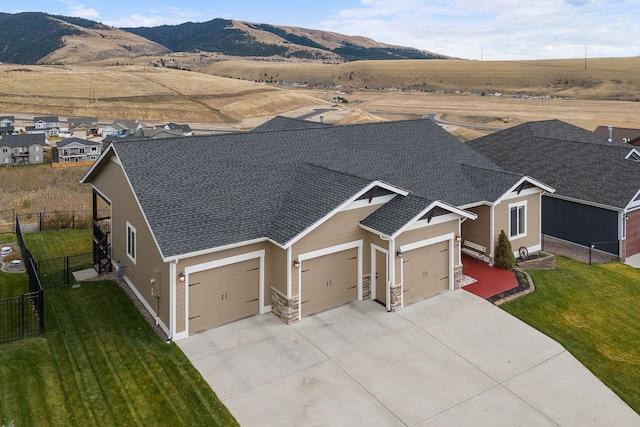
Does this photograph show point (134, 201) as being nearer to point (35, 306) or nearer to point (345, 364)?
point (35, 306)

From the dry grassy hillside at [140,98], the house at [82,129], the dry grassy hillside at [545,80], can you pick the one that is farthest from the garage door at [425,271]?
the dry grassy hillside at [545,80]

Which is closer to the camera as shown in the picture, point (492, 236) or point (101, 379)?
point (101, 379)

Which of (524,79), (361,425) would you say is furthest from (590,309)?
(524,79)

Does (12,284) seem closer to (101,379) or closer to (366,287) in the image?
(101,379)

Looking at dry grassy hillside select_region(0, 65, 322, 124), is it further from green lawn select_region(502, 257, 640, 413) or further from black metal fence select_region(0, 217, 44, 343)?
green lawn select_region(502, 257, 640, 413)

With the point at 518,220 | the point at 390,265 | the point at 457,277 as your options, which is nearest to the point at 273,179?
the point at 390,265
